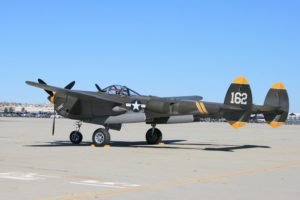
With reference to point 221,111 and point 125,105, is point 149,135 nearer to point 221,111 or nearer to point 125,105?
point 125,105

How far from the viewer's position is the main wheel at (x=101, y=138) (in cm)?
2192

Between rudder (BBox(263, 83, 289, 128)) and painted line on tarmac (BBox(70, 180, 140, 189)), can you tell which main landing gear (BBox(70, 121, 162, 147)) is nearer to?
rudder (BBox(263, 83, 289, 128))

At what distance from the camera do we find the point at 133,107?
22344mm

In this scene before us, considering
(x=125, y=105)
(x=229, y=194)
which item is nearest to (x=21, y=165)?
(x=229, y=194)

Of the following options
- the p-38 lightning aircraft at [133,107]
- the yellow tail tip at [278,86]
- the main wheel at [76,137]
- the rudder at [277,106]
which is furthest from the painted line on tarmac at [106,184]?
the yellow tail tip at [278,86]

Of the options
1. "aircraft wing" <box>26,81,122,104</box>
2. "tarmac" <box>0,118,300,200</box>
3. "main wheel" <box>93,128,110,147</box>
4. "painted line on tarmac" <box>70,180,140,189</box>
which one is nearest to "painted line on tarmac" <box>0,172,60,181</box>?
"tarmac" <box>0,118,300,200</box>

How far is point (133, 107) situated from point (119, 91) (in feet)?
4.00

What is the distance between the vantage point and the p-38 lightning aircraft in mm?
21438

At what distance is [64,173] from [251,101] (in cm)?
1060

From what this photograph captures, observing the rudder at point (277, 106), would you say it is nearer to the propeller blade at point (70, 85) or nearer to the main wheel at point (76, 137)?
the main wheel at point (76, 137)

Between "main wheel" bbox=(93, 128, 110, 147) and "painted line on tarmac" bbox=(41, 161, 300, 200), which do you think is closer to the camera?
"painted line on tarmac" bbox=(41, 161, 300, 200)

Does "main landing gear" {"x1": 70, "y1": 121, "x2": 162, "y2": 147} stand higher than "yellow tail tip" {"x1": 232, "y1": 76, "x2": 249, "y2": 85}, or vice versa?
"yellow tail tip" {"x1": 232, "y1": 76, "x2": 249, "y2": 85}

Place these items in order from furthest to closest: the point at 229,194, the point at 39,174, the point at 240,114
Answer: the point at 240,114, the point at 39,174, the point at 229,194

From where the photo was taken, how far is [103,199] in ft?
27.5
